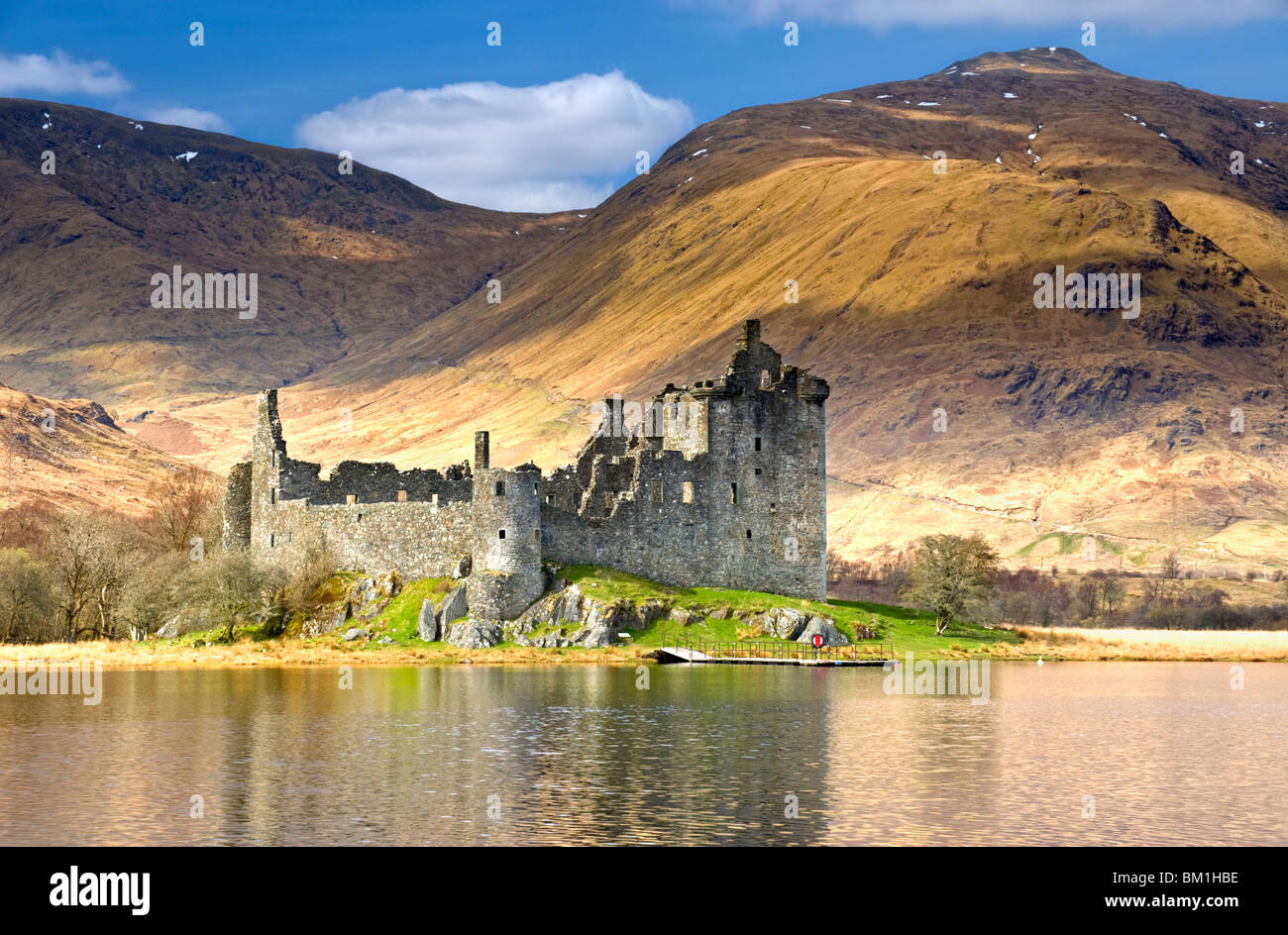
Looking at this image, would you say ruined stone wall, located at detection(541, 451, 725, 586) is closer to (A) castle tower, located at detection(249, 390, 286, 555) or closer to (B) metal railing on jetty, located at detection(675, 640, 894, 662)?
(B) metal railing on jetty, located at detection(675, 640, 894, 662)

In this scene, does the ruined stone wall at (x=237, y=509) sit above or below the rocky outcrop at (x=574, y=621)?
above

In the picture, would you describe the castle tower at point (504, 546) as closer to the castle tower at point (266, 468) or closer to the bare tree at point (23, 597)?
the castle tower at point (266, 468)

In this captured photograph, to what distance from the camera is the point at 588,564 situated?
81.3 metres

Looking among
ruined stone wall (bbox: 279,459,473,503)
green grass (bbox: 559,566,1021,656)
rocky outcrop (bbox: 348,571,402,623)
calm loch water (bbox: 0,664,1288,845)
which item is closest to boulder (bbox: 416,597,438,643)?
rocky outcrop (bbox: 348,571,402,623)

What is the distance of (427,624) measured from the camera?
76.3 m

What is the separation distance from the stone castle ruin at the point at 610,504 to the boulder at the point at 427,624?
1932mm

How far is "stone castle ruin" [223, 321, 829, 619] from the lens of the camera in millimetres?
78000

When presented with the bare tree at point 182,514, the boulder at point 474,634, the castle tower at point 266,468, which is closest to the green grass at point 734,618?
the boulder at point 474,634

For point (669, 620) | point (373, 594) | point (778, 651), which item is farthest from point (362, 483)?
point (778, 651)

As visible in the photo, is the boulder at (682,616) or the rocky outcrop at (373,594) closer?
the rocky outcrop at (373,594)

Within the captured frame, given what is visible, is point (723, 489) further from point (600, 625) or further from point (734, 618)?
point (600, 625)

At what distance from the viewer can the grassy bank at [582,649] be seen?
2940 inches
